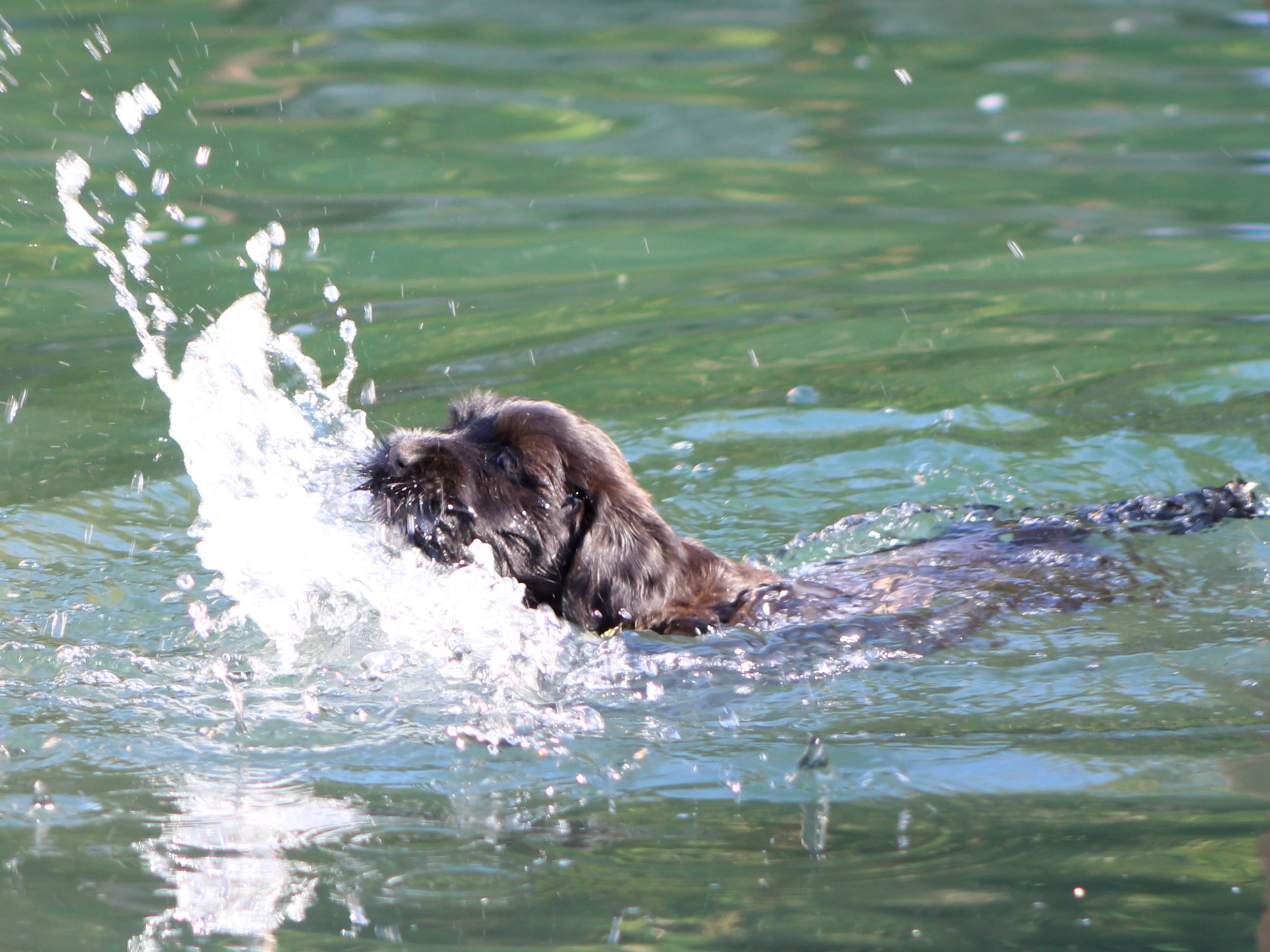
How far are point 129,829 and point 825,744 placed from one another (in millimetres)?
1641

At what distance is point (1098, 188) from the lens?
9039 millimetres

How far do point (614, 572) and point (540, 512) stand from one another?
292mm

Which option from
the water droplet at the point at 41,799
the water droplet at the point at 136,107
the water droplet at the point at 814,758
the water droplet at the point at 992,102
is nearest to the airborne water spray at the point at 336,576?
the water droplet at the point at 814,758

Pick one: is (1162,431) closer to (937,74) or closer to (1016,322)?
(1016,322)

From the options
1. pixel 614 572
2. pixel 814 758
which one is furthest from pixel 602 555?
pixel 814 758

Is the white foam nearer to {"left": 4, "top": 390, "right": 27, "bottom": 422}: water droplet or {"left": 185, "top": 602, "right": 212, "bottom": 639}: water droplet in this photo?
{"left": 185, "top": 602, "right": 212, "bottom": 639}: water droplet

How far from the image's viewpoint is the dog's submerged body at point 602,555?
4375 millimetres

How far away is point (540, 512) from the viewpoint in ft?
14.6

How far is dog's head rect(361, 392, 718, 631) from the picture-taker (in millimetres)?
4363

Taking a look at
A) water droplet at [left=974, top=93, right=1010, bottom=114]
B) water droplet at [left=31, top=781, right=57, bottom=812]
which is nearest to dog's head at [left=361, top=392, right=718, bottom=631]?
water droplet at [left=31, top=781, right=57, bottom=812]

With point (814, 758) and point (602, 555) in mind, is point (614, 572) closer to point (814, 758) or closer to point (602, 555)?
point (602, 555)

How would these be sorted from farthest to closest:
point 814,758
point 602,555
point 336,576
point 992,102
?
1. point 992,102
2. point 336,576
3. point 602,555
4. point 814,758

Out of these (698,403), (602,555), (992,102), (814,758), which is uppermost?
(992,102)

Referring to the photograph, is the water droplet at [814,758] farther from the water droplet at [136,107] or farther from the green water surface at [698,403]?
the water droplet at [136,107]
